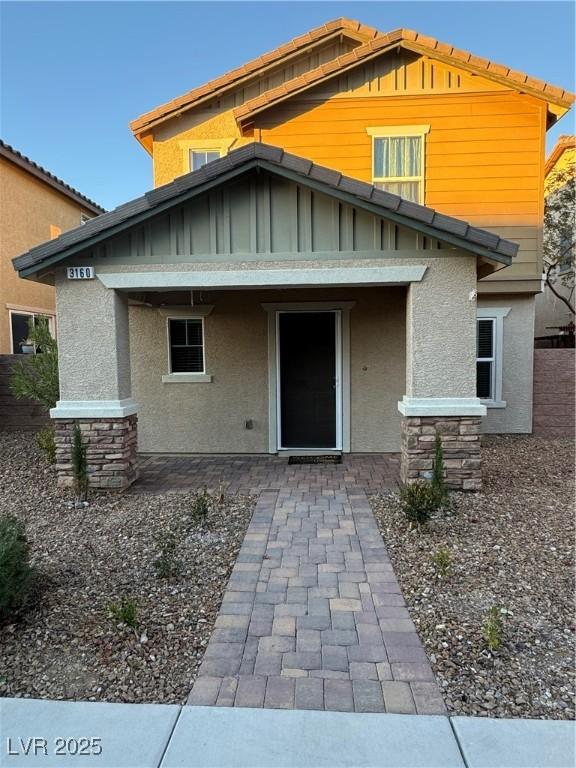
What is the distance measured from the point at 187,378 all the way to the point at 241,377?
94 cm

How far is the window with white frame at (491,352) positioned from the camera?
9.07 m

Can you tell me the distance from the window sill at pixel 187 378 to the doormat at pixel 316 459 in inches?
78.5

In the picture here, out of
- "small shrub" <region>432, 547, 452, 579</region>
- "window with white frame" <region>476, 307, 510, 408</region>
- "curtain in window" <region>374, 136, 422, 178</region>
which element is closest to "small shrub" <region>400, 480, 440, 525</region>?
"small shrub" <region>432, 547, 452, 579</region>

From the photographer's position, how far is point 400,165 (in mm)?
8688

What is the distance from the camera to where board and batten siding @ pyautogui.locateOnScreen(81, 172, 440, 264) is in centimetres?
569

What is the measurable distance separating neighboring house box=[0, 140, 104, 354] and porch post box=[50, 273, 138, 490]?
244 inches

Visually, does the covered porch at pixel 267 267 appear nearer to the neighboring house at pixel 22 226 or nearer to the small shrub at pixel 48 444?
the small shrub at pixel 48 444

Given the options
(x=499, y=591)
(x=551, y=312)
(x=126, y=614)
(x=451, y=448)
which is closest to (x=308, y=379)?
(x=451, y=448)

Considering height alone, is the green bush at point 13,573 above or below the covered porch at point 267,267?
below

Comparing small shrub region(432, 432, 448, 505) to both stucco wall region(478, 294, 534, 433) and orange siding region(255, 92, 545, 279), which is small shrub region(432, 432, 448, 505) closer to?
stucco wall region(478, 294, 534, 433)

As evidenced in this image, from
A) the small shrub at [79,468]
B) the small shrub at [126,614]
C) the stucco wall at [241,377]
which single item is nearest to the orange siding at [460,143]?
the stucco wall at [241,377]

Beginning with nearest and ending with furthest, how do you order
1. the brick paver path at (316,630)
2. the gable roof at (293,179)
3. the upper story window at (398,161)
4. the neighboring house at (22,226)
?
1. the brick paver path at (316,630)
2. the gable roof at (293,179)
3. the upper story window at (398,161)
4. the neighboring house at (22,226)

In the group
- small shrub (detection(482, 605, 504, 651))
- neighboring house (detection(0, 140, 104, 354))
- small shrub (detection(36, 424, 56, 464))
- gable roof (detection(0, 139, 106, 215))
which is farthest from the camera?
neighboring house (detection(0, 140, 104, 354))

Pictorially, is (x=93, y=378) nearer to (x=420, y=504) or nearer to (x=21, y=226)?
(x=420, y=504)
